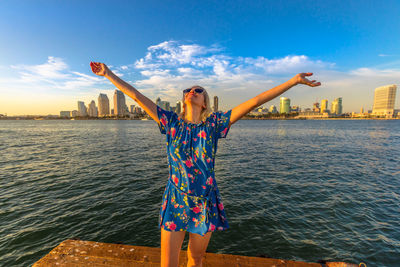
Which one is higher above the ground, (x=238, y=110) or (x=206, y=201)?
(x=238, y=110)

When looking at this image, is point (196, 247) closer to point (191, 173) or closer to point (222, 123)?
point (191, 173)

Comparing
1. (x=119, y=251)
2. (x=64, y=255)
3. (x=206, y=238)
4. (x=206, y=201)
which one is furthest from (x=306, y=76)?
(x=64, y=255)

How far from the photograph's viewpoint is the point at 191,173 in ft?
8.40

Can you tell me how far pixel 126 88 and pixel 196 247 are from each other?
2.48 m

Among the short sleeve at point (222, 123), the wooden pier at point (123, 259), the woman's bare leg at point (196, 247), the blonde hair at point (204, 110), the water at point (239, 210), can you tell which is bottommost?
the water at point (239, 210)

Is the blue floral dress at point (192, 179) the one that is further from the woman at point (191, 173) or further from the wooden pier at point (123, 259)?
the wooden pier at point (123, 259)

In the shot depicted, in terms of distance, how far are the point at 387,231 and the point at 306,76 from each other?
35.3 ft

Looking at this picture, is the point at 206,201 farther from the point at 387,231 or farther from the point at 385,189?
the point at 385,189

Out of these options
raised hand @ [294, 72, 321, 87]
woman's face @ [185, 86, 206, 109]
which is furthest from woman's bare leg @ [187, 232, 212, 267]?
raised hand @ [294, 72, 321, 87]

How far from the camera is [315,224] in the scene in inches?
356

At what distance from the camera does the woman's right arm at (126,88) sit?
2.62m

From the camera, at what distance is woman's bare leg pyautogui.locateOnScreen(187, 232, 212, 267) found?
2594mm

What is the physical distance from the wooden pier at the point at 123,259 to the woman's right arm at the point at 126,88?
3151 millimetres

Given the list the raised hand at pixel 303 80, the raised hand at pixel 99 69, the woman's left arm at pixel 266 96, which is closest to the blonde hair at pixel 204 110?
the woman's left arm at pixel 266 96
